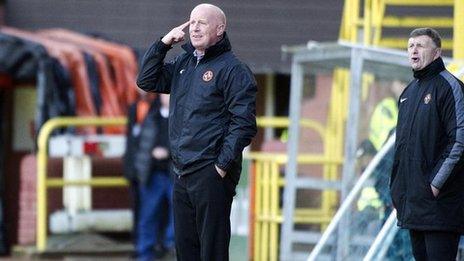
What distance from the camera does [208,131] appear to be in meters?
7.85

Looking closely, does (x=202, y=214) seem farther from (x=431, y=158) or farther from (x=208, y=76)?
(x=431, y=158)

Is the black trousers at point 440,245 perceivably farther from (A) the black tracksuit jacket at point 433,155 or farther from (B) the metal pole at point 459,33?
(B) the metal pole at point 459,33

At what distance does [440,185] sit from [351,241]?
2605 millimetres

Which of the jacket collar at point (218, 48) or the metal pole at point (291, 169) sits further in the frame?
the metal pole at point (291, 169)

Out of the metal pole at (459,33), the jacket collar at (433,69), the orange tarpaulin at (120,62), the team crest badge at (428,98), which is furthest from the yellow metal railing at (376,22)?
the orange tarpaulin at (120,62)

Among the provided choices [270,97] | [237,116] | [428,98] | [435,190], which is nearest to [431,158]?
[435,190]

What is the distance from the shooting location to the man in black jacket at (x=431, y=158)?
7812 millimetres

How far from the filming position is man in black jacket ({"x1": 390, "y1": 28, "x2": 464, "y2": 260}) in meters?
7.81

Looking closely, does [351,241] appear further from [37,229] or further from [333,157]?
[37,229]

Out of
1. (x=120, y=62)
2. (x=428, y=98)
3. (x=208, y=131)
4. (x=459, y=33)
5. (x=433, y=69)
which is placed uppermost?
(x=459, y=33)

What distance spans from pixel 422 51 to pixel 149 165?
6.70 m

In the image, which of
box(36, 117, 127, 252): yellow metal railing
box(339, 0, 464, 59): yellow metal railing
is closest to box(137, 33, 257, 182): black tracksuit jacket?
box(339, 0, 464, 59): yellow metal railing

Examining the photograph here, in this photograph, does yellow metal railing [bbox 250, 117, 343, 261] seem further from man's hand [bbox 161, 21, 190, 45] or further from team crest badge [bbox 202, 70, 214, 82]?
team crest badge [bbox 202, 70, 214, 82]

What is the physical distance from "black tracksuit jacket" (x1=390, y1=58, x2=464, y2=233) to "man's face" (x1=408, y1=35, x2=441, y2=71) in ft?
0.10
